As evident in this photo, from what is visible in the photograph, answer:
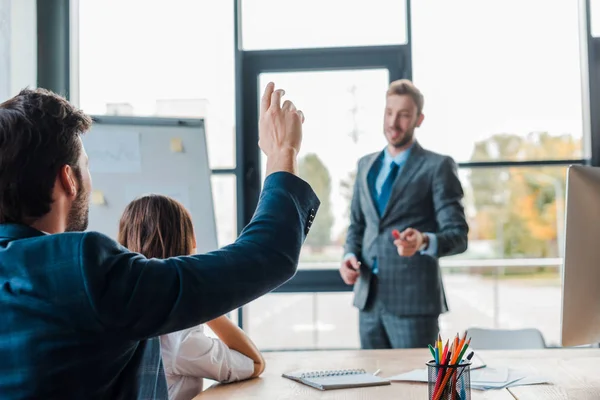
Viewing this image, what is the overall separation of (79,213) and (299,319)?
9.61 ft

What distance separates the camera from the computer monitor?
1.57 meters

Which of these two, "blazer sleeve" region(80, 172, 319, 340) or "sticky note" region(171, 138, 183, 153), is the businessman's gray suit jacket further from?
"blazer sleeve" region(80, 172, 319, 340)

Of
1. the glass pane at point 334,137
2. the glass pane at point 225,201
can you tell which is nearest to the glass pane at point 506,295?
the glass pane at point 334,137

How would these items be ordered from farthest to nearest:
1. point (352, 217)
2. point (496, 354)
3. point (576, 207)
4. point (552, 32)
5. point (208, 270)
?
point (552, 32)
point (352, 217)
point (496, 354)
point (576, 207)
point (208, 270)

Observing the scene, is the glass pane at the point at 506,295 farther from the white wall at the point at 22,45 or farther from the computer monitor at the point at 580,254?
the white wall at the point at 22,45

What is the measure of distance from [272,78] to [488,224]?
1502mm

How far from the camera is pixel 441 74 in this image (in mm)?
3891

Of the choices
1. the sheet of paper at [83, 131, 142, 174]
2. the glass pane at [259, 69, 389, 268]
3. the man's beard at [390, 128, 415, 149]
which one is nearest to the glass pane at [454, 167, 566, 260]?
the glass pane at [259, 69, 389, 268]

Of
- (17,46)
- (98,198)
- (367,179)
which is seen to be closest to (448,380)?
(367,179)

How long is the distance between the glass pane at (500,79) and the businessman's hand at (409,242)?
1063mm

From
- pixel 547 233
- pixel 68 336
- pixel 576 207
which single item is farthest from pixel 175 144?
pixel 68 336

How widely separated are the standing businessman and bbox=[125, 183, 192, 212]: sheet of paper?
0.87 m

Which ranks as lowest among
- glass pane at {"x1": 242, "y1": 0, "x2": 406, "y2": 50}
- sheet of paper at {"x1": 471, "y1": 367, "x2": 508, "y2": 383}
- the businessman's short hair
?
sheet of paper at {"x1": 471, "y1": 367, "x2": 508, "y2": 383}

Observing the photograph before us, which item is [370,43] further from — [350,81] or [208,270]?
[208,270]
